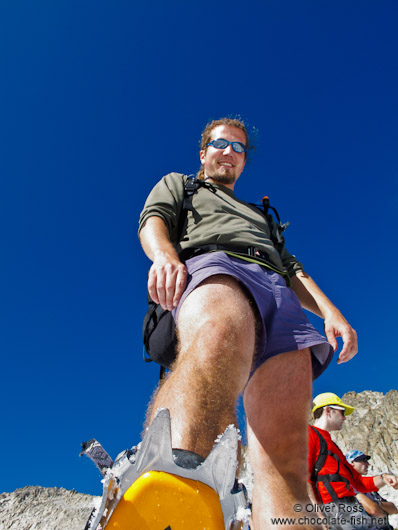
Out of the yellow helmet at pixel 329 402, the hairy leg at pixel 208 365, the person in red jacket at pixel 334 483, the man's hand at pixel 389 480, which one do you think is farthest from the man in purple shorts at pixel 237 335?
the man's hand at pixel 389 480

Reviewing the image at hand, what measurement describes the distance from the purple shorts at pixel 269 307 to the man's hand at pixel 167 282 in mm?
51

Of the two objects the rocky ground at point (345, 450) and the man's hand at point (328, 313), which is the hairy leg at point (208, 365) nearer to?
the rocky ground at point (345, 450)

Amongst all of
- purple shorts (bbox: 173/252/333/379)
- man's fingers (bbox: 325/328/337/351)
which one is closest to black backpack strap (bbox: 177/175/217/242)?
purple shorts (bbox: 173/252/333/379)

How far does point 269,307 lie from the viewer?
2223 mm

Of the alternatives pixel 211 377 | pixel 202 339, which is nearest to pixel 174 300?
pixel 202 339

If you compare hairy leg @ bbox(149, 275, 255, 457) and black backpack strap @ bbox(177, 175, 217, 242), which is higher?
black backpack strap @ bbox(177, 175, 217, 242)

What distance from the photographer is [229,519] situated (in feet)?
3.43

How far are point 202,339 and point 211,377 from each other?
179mm

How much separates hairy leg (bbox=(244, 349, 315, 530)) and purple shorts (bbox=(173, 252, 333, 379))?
0.12 metres

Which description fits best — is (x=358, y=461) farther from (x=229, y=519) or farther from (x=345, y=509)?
(x=229, y=519)

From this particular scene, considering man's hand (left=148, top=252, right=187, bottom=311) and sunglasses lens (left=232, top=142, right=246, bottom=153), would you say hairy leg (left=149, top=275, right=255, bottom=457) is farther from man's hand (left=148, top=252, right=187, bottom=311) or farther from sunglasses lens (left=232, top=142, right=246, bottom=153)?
sunglasses lens (left=232, top=142, right=246, bottom=153)

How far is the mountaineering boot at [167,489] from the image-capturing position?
3.32ft

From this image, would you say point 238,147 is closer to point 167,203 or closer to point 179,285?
point 167,203

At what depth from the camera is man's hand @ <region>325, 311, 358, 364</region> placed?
2.79 m
